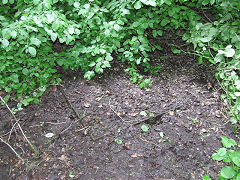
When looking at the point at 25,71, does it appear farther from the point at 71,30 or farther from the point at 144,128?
the point at 144,128

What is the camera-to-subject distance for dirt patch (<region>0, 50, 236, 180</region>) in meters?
2.02

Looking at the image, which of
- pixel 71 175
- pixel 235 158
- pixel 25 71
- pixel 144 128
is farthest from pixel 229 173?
pixel 25 71

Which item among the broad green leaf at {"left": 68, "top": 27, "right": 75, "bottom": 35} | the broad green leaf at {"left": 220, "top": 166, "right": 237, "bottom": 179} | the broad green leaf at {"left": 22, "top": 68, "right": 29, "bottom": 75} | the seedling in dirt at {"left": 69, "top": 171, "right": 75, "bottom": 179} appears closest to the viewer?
the broad green leaf at {"left": 220, "top": 166, "right": 237, "bottom": 179}

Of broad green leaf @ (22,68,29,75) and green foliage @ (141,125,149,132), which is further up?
broad green leaf @ (22,68,29,75)

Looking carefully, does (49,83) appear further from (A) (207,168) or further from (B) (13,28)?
(A) (207,168)

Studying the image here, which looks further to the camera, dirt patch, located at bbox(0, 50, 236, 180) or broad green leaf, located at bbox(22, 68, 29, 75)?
broad green leaf, located at bbox(22, 68, 29, 75)

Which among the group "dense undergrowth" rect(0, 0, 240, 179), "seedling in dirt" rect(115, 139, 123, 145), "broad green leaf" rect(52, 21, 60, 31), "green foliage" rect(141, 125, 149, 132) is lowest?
"green foliage" rect(141, 125, 149, 132)

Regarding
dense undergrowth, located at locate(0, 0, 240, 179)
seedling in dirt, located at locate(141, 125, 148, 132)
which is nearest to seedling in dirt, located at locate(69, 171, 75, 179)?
seedling in dirt, located at locate(141, 125, 148, 132)

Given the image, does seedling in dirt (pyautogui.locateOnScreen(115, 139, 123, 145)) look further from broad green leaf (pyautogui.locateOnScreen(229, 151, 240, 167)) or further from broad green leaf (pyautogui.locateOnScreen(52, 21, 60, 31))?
broad green leaf (pyautogui.locateOnScreen(52, 21, 60, 31))

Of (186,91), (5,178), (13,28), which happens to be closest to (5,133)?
(5,178)

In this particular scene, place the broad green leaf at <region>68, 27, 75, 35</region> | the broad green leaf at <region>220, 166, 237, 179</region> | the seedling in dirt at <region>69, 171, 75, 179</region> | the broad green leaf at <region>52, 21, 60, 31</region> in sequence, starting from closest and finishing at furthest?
1. the broad green leaf at <region>220, 166, 237, 179</region>
2. the seedling in dirt at <region>69, 171, 75, 179</region>
3. the broad green leaf at <region>52, 21, 60, 31</region>
4. the broad green leaf at <region>68, 27, 75, 35</region>

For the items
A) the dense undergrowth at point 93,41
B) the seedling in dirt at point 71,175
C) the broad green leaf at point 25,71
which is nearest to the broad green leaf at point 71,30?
the dense undergrowth at point 93,41

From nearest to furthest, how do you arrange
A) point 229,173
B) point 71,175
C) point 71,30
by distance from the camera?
point 229,173 < point 71,175 < point 71,30

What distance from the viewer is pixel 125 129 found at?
2314mm
